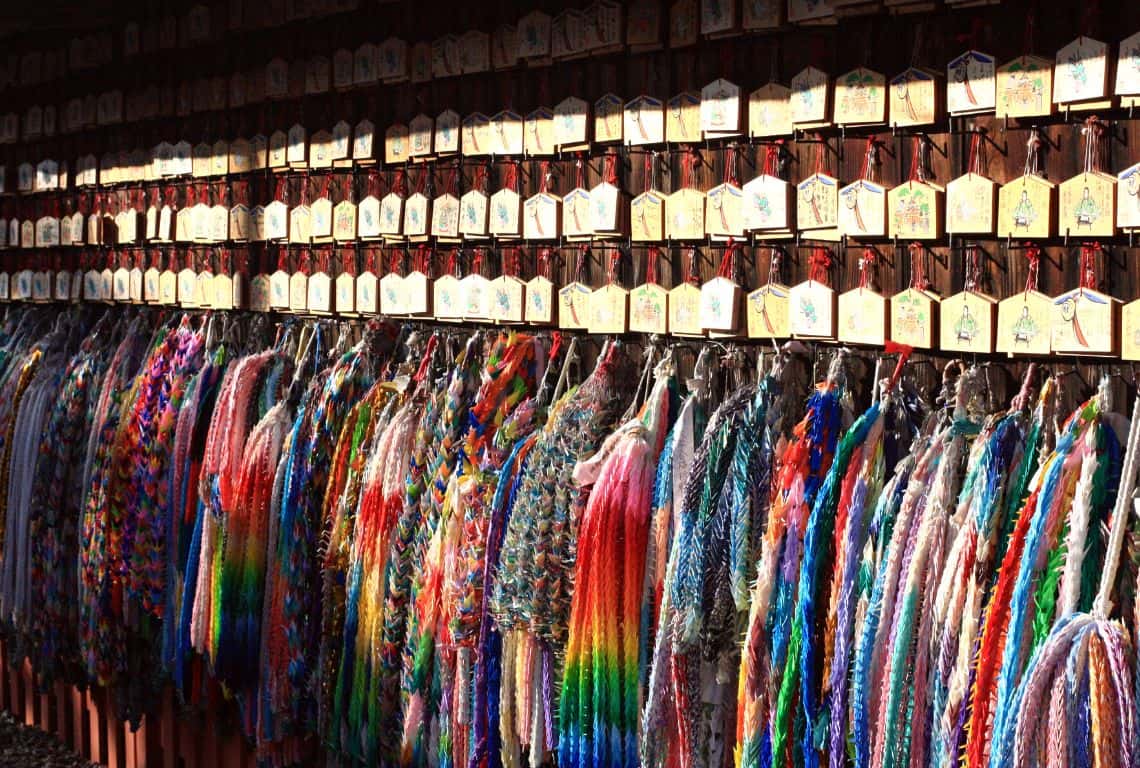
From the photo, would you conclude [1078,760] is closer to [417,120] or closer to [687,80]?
[687,80]

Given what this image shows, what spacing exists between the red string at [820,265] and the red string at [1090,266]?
502mm

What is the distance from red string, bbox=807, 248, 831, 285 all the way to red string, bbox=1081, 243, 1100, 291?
502 millimetres

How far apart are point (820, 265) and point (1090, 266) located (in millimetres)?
526

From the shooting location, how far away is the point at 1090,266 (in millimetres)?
2281

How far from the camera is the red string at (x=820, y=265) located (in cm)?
267

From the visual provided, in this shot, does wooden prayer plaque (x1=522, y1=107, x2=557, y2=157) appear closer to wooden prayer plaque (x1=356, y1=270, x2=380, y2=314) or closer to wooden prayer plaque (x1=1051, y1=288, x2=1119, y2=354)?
wooden prayer plaque (x1=356, y1=270, x2=380, y2=314)

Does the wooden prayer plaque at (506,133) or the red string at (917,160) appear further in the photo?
A: the wooden prayer plaque at (506,133)

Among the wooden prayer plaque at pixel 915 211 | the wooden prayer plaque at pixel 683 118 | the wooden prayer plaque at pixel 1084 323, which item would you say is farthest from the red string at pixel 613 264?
the wooden prayer plaque at pixel 1084 323

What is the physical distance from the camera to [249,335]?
4234 mm

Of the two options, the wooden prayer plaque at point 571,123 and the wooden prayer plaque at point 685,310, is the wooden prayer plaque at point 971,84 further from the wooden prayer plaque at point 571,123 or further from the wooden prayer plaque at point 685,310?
the wooden prayer plaque at point 571,123

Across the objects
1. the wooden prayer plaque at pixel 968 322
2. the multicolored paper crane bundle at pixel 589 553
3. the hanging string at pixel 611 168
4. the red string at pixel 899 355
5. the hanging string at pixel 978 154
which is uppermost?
the hanging string at pixel 611 168

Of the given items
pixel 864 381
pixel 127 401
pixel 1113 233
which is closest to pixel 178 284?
pixel 127 401

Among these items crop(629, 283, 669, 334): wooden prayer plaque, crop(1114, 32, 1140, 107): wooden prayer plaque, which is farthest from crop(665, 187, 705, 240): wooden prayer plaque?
crop(1114, 32, 1140, 107): wooden prayer plaque

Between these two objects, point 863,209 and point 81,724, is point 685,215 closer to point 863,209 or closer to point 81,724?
point 863,209
